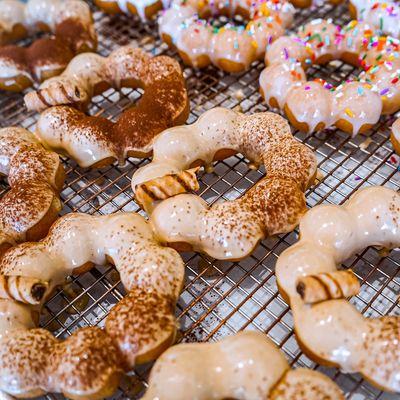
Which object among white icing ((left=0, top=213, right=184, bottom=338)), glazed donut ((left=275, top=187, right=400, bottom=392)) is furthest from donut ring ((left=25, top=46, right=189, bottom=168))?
glazed donut ((left=275, top=187, right=400, bottom=392))

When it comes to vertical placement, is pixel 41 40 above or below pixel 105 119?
above

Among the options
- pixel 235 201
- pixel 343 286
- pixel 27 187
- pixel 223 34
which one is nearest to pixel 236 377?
pixel 343 286

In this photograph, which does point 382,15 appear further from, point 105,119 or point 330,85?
point 105,119

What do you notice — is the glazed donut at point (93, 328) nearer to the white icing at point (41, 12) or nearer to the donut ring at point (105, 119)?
the donut ring at point (105, 119)

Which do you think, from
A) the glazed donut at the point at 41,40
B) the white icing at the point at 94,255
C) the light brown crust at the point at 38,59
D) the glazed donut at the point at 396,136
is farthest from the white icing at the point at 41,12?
the glazed donut at the point at 396,136

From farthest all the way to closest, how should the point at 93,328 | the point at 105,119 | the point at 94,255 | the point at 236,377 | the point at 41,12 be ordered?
1. the point at 41,12
2. the point at 105,119
3. the point at 94,255
4. the point at 93,328
5. the point at 236,377
